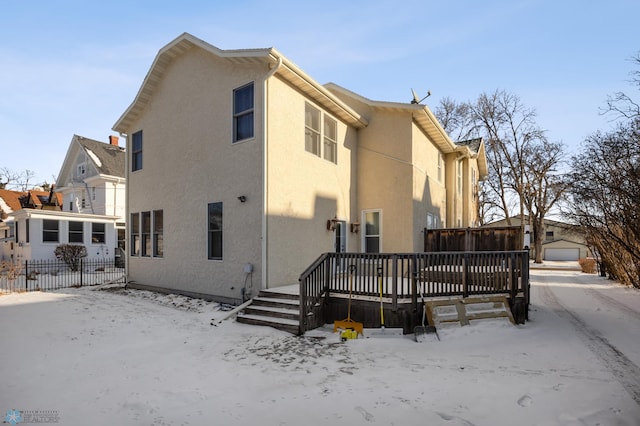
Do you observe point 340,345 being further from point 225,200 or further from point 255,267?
point 225,200

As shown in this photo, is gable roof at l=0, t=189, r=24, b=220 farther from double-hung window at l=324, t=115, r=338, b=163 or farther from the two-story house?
double-hung window at l=324, t=115, r=338, b=163

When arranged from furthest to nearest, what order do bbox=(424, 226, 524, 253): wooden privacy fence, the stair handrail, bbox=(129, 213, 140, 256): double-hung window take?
bbox=(129, 213, 140, 256): double-hung window < bbox=(424, 226, 524, 253): wooden privacy fence < the stair handrail

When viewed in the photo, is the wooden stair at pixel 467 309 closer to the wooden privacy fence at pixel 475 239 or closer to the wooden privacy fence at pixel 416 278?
the wooden privacy fence at pixel 416 278

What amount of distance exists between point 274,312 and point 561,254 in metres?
48.4

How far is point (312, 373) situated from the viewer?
5172 millimetres

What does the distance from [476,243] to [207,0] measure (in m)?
11.0

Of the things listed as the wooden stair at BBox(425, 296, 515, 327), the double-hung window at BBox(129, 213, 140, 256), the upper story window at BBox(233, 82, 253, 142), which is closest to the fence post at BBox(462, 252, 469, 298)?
the wooden stair at BBox(425, 296, 515, 327)

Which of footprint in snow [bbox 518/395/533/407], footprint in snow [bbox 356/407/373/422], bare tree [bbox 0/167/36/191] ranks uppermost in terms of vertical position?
bare tree [bbox 0/167/36/191]

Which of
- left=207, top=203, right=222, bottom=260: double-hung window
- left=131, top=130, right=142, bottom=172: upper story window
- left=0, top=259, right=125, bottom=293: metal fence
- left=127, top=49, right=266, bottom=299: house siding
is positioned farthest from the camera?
left=0, top=259, right=125, bottom=293: metal fence

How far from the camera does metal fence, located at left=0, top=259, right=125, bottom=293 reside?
13688 millimetres

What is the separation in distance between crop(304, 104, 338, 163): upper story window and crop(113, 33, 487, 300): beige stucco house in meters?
0.04

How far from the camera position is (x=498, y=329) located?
23.5 ft

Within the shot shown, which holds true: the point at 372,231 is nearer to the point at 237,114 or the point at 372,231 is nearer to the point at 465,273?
the point at 465,273

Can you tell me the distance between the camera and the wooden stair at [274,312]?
7551 mm
